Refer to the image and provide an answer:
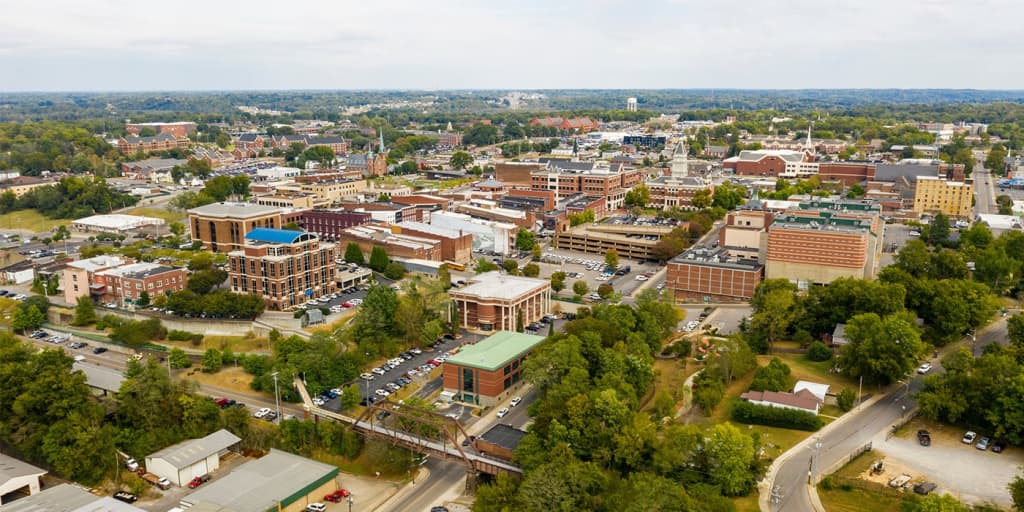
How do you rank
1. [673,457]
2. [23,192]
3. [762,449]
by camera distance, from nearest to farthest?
[673,457], [762,449], [23,192]

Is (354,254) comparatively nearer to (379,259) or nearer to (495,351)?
(379,259)

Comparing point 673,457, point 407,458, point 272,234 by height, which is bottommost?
point 407,458

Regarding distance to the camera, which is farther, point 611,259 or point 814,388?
point 611,259

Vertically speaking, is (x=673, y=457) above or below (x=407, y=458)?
above

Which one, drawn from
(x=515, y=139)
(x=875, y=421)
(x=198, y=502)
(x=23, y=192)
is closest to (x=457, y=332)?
(x=198, y=502)

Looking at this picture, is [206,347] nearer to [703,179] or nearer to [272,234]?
[272,234]

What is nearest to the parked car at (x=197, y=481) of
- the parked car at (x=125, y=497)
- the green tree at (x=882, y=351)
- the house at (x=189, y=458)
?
the house at (x=189, y=458)

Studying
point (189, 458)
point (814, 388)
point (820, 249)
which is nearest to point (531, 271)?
point (820, 249)
